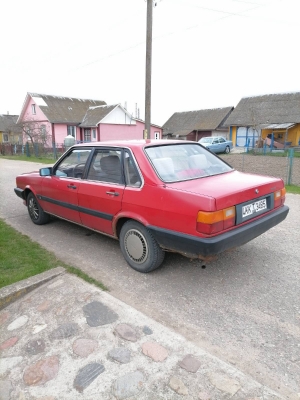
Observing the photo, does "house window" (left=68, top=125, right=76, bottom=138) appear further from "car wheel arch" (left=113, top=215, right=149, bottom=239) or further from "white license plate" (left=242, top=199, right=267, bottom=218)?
"white license plate" (left=242, top=199, right=267, bottom=218)

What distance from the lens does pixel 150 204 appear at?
10.8ft

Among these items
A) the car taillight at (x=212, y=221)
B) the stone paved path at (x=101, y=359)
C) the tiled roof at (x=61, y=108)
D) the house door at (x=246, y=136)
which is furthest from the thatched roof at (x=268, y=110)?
the stone paved path at (x=101, y=359)

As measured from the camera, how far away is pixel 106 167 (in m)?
4.04

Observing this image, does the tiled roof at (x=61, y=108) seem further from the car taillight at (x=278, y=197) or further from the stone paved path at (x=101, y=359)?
the stone paved path at (x=101, y=359)

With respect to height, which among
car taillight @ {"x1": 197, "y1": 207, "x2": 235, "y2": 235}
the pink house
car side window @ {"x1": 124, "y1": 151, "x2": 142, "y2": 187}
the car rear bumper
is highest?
the pink house

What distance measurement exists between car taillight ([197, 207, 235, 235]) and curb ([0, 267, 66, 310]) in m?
1.85

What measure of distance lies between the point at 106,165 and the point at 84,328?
Result: 6.95ft

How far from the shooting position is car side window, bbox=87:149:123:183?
3852mm

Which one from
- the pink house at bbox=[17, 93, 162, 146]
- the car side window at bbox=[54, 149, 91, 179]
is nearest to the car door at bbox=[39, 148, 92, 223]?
the car side window at bbox=[54, 149, 91, 179]

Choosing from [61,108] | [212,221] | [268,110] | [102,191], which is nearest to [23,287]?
[102,191]

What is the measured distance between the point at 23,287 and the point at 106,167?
178 centimetres

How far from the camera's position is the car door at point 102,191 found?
378 cm

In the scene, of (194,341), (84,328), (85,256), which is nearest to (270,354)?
(194,341)

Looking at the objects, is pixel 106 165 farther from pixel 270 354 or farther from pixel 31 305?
pixel 270 354
